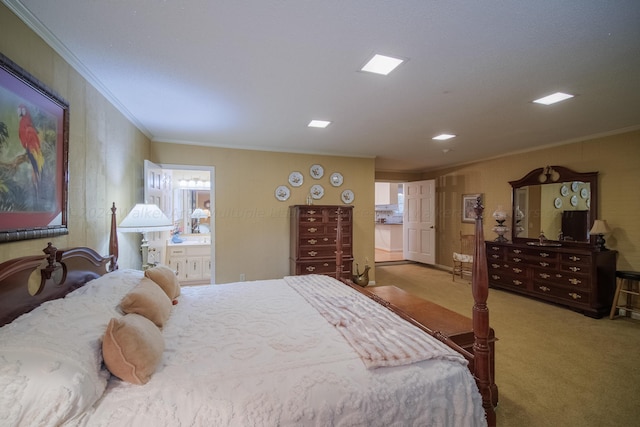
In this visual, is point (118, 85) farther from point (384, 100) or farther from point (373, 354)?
point (373, 354)

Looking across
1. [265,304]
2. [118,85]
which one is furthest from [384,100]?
[118,85]

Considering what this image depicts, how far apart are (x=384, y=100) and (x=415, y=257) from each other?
5.32 meters

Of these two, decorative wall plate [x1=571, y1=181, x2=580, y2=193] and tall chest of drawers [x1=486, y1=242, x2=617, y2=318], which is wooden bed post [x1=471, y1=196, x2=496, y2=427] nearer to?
tall chest of drawers [x1=486, y1=242, x2=617, y2=318]

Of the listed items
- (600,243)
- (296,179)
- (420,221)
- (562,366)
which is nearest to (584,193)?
(600,243)

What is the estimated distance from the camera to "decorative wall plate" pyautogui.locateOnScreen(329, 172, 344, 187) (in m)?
5.02

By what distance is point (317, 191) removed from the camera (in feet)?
16.1

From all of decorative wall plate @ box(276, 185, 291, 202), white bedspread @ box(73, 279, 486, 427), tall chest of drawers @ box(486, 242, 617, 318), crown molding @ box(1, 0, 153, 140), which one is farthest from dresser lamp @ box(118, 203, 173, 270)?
tall chest of drawers @ box(486, 242, 617, 318)

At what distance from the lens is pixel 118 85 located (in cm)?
235

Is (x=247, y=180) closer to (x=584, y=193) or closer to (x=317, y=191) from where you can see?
(x=317, y=191)

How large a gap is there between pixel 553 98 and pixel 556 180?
2297 mm

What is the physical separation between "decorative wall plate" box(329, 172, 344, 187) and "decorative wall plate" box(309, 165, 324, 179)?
0.21 meters

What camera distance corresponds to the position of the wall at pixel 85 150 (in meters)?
1.49

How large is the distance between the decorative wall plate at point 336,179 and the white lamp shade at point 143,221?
2.90 m

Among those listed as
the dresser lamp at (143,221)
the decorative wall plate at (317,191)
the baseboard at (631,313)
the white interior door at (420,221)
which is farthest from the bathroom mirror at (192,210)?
the baseboard at (631,313)
